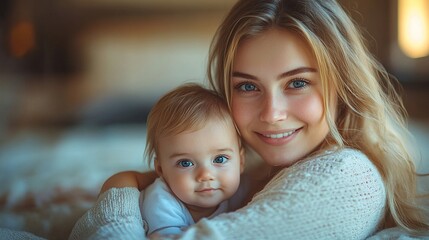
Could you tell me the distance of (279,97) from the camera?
4.04 feet

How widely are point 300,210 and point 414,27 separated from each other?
4068mm

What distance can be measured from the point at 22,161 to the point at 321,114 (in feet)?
6.65

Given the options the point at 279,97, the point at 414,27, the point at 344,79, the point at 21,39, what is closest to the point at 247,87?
the point at 279,97

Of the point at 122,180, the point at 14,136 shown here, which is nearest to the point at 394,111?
the point at 122,180

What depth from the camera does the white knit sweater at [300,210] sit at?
3.10 feet

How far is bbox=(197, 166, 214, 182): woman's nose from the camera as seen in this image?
3.82 feet

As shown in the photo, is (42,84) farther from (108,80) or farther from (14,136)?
(14,136)

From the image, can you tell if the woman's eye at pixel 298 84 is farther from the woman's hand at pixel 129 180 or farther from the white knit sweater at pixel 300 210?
the woman's hand at pixel 129 180

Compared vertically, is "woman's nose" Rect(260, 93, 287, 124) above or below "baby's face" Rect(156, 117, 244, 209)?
above

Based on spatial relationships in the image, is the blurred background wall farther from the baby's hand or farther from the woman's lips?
the woman's lips

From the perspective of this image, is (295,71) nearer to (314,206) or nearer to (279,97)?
(279,97)

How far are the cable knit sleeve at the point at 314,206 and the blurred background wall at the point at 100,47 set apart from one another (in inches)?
154

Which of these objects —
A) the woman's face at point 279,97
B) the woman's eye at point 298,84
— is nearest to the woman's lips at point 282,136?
the woman's face at point 279,97

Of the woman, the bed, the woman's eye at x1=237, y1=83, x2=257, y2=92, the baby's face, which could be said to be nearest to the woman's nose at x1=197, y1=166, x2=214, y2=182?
the baby's face
